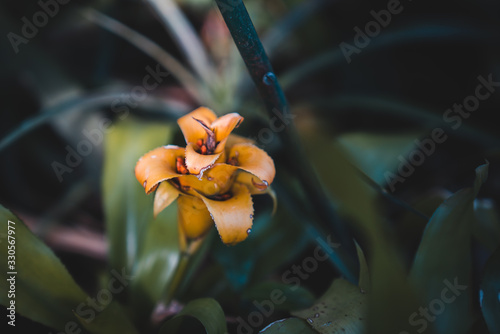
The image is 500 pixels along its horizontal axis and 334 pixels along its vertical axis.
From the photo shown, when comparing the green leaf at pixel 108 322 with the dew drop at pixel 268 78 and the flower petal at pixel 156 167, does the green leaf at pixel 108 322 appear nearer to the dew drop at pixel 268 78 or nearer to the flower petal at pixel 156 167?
the flower petal at pixel 156 167

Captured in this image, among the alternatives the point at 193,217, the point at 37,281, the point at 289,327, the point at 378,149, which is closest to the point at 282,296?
the point at 289,327

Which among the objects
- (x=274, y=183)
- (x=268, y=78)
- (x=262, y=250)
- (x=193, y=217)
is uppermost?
(x=268, y=78)

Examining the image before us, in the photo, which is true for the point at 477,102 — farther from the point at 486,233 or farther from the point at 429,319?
the point at 429,319

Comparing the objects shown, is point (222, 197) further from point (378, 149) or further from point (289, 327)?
point (378, 149)

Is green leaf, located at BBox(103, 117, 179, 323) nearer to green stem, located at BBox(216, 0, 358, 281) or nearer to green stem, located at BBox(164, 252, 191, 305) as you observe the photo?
green stem, located at BBox(164, 252, 191, 305)

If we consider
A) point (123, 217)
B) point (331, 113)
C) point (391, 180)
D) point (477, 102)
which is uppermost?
point (123, 217)

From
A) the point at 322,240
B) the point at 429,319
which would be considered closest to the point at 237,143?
the point at 322,240
